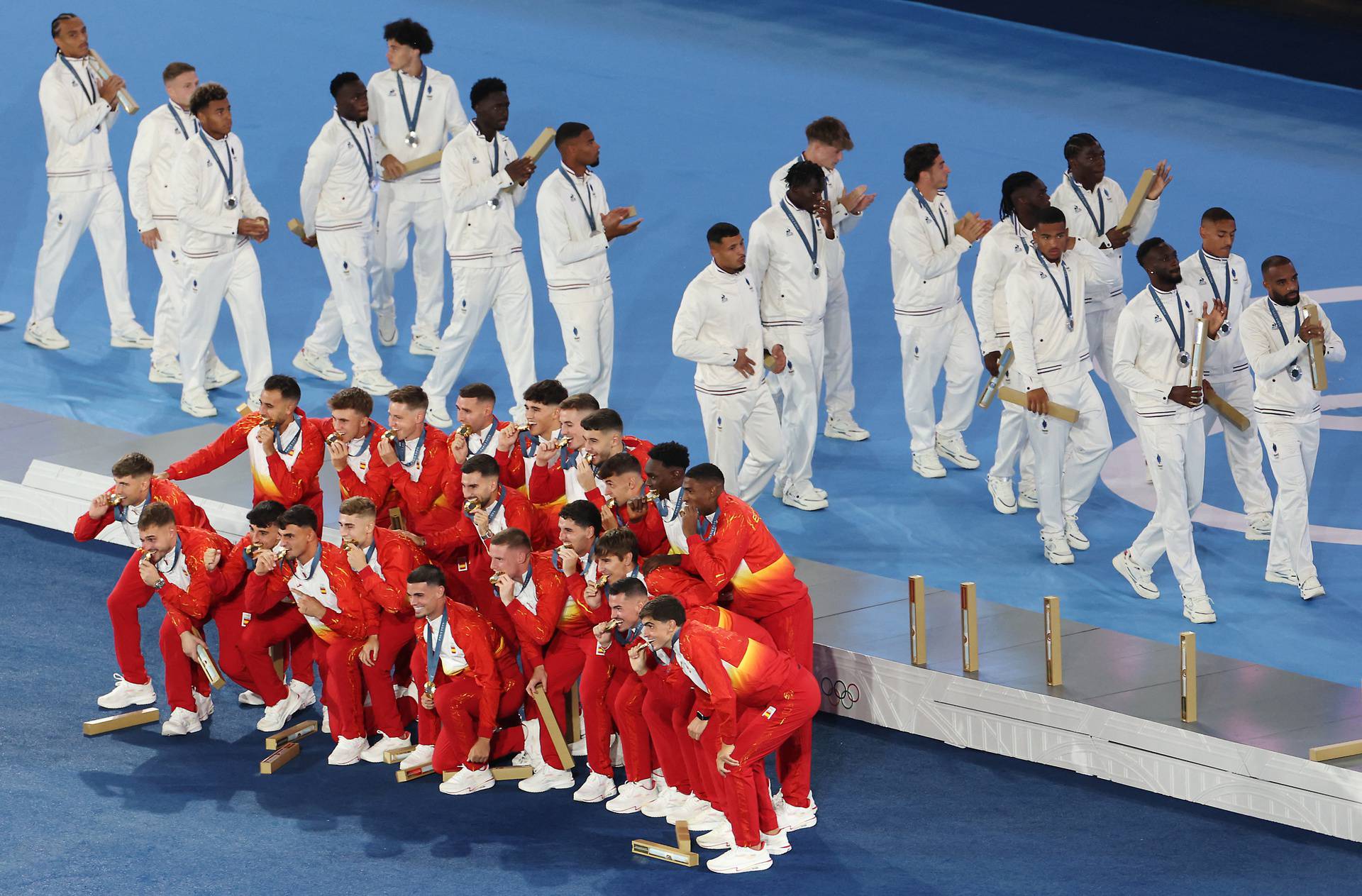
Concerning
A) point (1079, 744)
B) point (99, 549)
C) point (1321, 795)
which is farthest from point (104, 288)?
point (1321, 795)

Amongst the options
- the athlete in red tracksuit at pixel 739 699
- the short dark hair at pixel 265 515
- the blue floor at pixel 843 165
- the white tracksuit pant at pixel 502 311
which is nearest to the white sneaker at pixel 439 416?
the white tracksuit pant at pixel 502 311

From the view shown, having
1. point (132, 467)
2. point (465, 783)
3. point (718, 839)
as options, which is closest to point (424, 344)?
point (132, 467)

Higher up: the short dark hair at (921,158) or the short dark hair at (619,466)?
the short dark hair at (921,158)

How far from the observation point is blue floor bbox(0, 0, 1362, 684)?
11.4m

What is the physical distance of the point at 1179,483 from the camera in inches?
405

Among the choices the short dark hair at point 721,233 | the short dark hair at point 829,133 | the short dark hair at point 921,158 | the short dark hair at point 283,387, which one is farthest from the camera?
the short dark hair at point 829,133

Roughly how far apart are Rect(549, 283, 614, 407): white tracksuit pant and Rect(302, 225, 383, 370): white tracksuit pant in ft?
5.69

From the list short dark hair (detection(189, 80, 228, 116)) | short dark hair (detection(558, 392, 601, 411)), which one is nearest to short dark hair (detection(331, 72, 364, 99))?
short dark hair (detection(189, 80, 228, 116))

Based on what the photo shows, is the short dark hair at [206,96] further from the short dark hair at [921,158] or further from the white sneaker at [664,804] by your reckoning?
the white sneaker at [664,804]

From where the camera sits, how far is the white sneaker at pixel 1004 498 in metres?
11.9

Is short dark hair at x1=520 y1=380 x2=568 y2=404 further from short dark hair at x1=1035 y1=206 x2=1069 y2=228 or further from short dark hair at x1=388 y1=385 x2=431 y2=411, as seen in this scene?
short dark hair at x1=1035 y1=206 x2=1069 y2=228

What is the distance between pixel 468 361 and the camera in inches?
574

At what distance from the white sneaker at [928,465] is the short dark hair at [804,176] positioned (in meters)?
2.04

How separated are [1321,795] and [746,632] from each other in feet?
8.63
